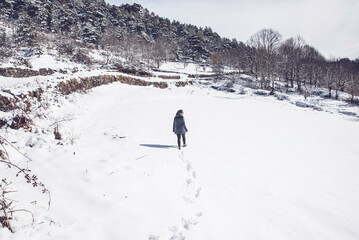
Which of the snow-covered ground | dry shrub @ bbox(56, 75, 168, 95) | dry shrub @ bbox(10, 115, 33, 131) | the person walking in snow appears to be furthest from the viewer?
dry shrub @ bbox(56, 75, 168, 95)

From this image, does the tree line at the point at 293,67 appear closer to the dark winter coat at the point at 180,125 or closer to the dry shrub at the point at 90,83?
the dry shrub at the point at 90,83

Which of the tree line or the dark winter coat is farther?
the tree line

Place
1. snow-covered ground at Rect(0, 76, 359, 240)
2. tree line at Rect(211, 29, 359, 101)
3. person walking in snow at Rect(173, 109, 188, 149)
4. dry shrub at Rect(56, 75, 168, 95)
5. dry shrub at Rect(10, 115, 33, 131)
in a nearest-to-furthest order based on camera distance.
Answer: snow-covered ground at Rect(0, 76, 359, 240) < dry shrub at Rect(10, 115, 33, 131) < person walking in snow at Rect(173, 109, 188, 149) < dry shrub at Rect(56, 75, 168, 95) < tree line at Rect(211, 29, 359, 101)

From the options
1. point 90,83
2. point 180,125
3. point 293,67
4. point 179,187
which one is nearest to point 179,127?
point 180,125

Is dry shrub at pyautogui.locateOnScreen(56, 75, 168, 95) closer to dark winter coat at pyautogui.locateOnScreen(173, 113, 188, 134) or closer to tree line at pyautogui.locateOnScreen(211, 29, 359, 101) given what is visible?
dark winter coat at pyautogui.locateOnScreen(173, 113, 188, 134)

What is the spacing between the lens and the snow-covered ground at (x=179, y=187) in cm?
279

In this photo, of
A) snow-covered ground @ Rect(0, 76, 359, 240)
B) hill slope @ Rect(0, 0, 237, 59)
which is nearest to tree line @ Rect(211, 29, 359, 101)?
hill slope @ Rect(0, 0, 237, 59)

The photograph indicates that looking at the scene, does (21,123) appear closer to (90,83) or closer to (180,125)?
(180,125)

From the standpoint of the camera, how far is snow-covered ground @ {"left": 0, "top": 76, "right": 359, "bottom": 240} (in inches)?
110

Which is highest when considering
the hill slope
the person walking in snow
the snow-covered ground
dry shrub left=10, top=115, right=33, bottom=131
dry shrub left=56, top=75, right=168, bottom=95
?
the hill slope

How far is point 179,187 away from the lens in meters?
4.00

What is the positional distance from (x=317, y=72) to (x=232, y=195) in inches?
1893

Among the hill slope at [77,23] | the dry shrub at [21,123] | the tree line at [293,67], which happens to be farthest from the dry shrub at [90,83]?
the tree line at [293,67]

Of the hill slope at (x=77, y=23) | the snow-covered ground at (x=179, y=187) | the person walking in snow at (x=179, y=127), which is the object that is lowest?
the snow-covered ground at (x=179, y=187)
